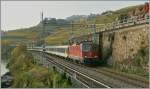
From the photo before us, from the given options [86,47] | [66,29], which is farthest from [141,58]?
[66,29]

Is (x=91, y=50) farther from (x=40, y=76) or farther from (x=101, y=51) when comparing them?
(x=40, y=76)

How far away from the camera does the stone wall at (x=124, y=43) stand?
Result: 24.3 m

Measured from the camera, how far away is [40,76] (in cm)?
3072

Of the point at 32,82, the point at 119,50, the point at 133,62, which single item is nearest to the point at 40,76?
the point at 32,82

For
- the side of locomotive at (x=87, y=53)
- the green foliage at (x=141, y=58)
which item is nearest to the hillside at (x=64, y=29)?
the side of locomotive at (x=87, y=53)

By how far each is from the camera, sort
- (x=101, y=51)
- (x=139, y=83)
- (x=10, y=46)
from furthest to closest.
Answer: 1. (x=10, y=46)
2. (x=101, y=51)
3. (x=139, y=83)

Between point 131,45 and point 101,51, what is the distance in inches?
270

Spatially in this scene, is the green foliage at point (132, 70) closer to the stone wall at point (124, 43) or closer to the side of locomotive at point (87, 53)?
the stone wall at point (124, 43)

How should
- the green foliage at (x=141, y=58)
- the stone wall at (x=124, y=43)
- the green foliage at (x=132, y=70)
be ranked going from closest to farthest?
the green foliage at (x=132, y=70)
the green foliage at (x=141, y=58)
the stone wall at (x=124, y=43)

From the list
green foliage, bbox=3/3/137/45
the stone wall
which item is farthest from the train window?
green foliage, bbox=3/3/137/45

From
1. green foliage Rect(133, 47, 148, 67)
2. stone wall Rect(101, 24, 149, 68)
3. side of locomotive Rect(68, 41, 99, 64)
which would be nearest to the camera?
green foliage Rect(133, 47, 148, 67)

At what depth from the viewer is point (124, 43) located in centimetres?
2784

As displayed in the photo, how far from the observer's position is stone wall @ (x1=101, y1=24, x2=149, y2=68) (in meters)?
24.3

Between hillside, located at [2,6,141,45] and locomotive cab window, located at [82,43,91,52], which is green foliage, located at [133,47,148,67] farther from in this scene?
hillside, located at [2,6,141,45]
